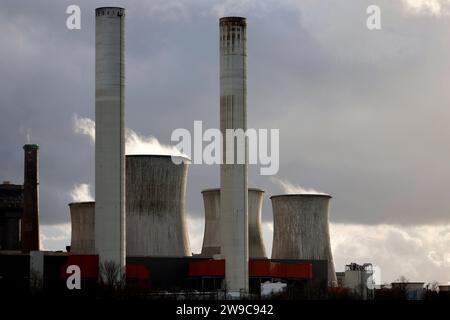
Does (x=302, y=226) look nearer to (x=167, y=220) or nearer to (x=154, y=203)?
(x=167, y=220)

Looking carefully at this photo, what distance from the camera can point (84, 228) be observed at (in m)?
93.2

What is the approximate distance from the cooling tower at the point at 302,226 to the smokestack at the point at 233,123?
13021mm

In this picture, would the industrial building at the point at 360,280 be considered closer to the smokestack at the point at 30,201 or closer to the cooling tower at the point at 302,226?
the cooling tower at the point at 302,226

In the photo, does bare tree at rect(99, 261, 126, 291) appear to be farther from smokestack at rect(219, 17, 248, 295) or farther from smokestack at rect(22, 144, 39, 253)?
smokestack at rect(22, 144, 39, 253)

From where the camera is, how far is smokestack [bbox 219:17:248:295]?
3322 inches

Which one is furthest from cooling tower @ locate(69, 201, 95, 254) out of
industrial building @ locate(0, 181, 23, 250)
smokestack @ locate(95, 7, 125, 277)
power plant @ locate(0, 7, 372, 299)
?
industrial building @ locate(0, 181, 23, 250)

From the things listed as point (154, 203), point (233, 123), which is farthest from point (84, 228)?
point (233, 123)

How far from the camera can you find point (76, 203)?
93.9 metres

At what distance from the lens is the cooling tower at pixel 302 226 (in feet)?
322

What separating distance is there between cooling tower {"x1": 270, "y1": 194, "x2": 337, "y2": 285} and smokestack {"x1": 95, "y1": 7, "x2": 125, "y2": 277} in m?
19.8

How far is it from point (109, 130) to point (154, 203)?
8.58m

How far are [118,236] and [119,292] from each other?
573 centimetres
